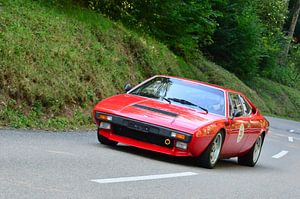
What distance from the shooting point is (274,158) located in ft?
49.4

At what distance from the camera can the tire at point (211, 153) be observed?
10.0 meters

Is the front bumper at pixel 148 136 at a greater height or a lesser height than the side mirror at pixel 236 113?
lesser

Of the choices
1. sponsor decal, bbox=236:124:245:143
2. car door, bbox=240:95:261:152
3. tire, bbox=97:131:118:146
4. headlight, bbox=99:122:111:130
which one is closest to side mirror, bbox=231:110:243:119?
sponsor decal, bbox=236:124:245:143

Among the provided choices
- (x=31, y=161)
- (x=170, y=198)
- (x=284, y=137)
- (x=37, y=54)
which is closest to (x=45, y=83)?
(x=37, y=54)

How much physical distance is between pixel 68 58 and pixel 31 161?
7.99m

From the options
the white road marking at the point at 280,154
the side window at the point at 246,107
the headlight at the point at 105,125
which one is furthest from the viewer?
the white road marking at the point at 280,154

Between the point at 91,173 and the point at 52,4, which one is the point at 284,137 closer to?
the point at 52,4

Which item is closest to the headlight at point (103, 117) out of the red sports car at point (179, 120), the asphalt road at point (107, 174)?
the red sports car at point (179, 120)

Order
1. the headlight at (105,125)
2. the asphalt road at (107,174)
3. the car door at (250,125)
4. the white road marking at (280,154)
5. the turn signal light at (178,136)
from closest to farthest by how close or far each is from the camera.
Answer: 1. the asphalt road at (107,174)
2. the turn signal light at (178,136)
3. the headlight at (105,125)
4. the car door at (250,125)
5. the white road marking at (280,154)

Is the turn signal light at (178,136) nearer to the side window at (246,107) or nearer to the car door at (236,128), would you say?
the car door at (236,128)

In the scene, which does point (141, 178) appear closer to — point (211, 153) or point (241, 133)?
point (211, 153)

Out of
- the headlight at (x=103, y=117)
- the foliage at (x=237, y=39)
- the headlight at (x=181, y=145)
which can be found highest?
the headlight at (x=103, y=117)

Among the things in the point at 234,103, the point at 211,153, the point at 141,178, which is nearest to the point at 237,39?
the point at 234,103

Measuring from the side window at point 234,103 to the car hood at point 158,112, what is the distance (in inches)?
30.8
